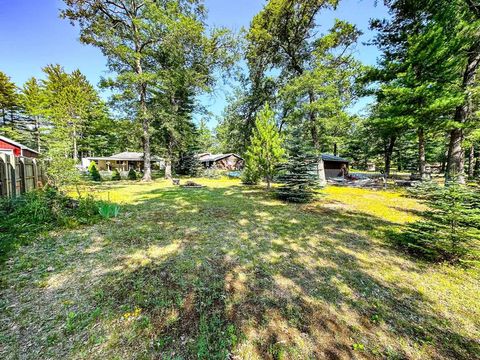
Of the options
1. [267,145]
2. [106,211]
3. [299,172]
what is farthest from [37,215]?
[267,145]

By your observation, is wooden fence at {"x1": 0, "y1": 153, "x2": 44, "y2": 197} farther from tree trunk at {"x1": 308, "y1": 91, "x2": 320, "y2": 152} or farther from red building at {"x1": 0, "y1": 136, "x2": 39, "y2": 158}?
tree trunk at {"x1": 308, "y1": 91, "x2": 320, "y2": 152}

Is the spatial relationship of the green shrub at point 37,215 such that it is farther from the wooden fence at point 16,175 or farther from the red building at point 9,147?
the red building at point 9,147

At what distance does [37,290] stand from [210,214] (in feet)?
15.8

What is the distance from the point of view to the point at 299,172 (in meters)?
9.73

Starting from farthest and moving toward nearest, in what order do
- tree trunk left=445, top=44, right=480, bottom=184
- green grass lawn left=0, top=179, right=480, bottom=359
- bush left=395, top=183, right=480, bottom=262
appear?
tree trunk left=445, top=44, right=480, bottom=184 < bush left=395, top=183, right=480, bottom=262 < green grass lawn left=0, top=179, right=480, bottom=359

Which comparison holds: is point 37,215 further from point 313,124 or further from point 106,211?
point 313,124

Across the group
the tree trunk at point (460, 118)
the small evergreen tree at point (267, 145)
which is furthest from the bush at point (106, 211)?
the tree trunk at point (460, 118)

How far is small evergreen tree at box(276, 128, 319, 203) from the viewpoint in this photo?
949 cm

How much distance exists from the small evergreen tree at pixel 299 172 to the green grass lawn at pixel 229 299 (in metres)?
4.68

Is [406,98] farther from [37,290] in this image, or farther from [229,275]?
[37,290]

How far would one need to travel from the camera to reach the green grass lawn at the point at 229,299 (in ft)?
6.92

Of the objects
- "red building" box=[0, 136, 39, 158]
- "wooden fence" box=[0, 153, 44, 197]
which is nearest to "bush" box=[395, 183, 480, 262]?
"wooden fence" box=[0, 153, 44, 197]

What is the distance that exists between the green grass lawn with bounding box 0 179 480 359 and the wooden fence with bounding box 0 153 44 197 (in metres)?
→ 3.33

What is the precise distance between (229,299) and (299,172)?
7.90 meters
